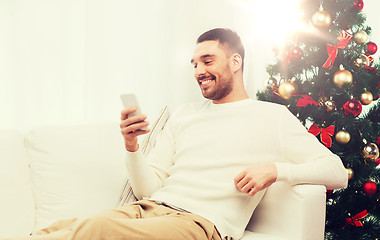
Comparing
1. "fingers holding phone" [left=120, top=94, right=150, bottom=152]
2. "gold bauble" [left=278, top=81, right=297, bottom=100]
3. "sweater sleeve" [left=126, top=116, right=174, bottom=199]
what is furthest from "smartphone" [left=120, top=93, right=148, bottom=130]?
"gold bauble" [left=278, top=81, right=297, bottom=100]

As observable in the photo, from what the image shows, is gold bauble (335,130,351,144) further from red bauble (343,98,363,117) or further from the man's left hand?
the man's left hand

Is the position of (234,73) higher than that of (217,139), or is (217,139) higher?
(234,73)

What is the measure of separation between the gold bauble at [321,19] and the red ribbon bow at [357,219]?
1.01 metres

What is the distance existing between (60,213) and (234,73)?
95 cm

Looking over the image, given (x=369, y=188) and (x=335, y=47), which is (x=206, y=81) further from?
(x=369, y=188)

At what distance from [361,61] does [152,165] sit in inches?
47.8

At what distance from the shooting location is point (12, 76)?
216cm

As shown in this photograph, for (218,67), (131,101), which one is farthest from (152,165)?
(218,67)

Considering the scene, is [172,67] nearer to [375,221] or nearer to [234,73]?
[234,73]

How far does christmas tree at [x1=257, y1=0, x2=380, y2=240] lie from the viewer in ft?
6.39

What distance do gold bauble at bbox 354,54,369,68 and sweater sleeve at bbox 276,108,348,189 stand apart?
685mm

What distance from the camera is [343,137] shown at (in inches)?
76.2

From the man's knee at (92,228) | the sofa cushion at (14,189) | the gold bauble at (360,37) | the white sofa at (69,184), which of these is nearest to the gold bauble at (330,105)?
the gold bauble at (360,37)

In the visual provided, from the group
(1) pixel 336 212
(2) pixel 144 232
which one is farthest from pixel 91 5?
(1) pixel 336 212
